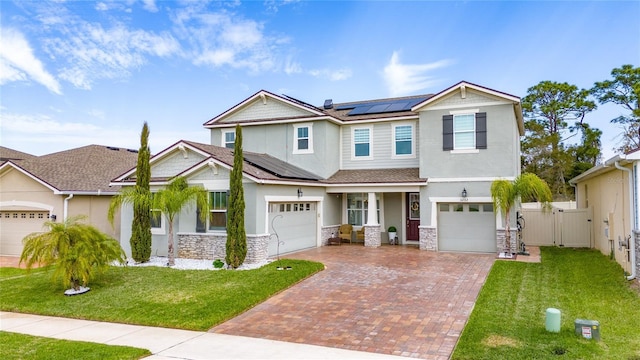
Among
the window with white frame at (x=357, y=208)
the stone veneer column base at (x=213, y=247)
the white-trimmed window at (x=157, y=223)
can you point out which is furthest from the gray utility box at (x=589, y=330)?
the white-trimmed window at (x=157, y=223)

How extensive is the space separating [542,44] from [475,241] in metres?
9.76

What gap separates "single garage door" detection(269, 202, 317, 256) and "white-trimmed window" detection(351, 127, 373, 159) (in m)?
3.25

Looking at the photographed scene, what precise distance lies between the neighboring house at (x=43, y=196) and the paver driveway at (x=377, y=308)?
35.9 feet

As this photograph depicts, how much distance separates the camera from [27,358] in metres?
6.50

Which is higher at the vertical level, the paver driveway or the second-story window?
the second-story window

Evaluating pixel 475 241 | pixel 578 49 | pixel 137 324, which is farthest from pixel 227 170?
pixel 578 49

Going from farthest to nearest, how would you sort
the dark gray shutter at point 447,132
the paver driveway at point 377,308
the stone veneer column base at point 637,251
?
the dark gray shutter at point 447,132 → the stone veneer column base at point 637,251 → the paver driveway at point 377,308

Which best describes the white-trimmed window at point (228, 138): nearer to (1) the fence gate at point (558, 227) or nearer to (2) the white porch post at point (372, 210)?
(2) the white porch post at point (372, 210)

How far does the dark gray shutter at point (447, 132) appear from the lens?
1630cm

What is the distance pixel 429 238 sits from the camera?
16469 millimetres

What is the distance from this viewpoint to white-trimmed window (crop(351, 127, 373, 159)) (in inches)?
752

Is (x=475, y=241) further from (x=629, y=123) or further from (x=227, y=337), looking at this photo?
(x=629, y=123)

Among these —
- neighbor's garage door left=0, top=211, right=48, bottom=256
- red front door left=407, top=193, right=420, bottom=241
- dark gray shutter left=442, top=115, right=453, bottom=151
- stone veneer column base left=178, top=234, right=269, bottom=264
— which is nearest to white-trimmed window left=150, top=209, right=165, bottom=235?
stone veneer column base left=178, top=234, right=269, bottom=264

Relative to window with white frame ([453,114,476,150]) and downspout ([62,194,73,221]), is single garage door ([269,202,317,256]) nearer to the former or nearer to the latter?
window with white frame ([453,114,476,150])
